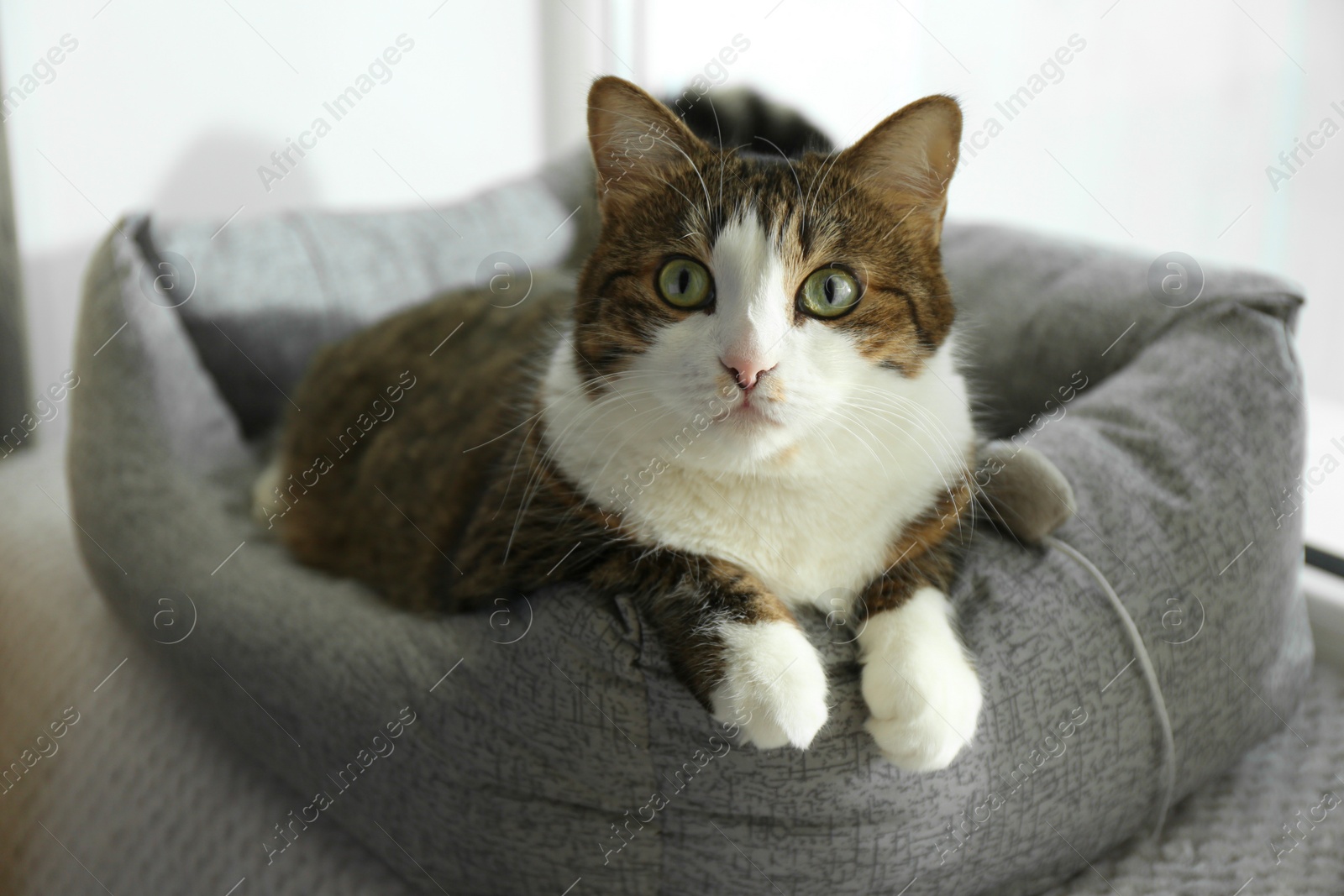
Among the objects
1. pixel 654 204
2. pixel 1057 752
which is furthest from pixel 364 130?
pixel 1057 752

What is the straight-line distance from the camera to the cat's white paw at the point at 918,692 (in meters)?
0.85

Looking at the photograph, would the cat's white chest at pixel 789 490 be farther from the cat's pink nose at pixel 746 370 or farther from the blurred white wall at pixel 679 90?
the blurred white wall at pixel 679 90

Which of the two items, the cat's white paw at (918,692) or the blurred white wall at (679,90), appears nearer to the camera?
the cat's white paw at (918,692)

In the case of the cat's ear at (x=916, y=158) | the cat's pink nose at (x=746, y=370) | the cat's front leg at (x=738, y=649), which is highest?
the cat's ear at (x=916, y=158)

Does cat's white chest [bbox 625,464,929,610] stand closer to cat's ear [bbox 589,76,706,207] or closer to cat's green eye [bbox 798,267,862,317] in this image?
cat's green eye [bbox 798,267,862,317]

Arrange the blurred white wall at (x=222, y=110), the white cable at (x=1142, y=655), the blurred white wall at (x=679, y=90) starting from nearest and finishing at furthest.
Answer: the white cable at (x=1142, y=655) < the blurred white wall at (x=679, y=90) < the blurred white wall at (x=222, y=110)

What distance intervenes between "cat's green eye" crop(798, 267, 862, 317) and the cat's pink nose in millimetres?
111

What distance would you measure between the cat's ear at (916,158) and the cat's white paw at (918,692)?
0.41 metres

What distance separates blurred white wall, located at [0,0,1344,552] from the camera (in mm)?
1567

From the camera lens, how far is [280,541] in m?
1.54

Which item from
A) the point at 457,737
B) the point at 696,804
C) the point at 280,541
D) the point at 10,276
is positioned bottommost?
the point at 10,276

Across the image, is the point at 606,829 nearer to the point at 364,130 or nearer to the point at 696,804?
the point at 696,804

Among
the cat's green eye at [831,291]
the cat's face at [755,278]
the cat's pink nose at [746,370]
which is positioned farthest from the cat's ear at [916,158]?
the cat's pink nose at [746,370]

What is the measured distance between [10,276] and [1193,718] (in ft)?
7.94
